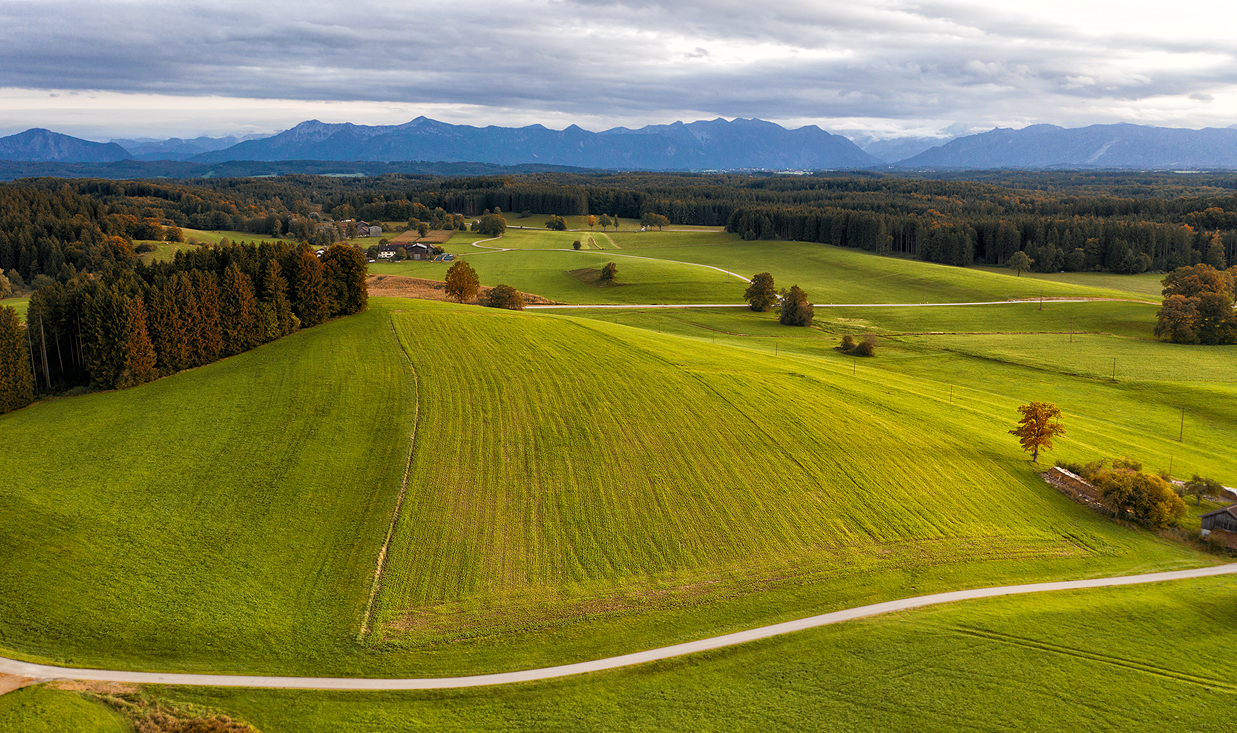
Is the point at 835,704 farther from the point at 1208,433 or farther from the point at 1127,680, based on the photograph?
the point at 1208,433

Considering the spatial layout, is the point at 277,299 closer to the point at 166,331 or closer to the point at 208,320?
the point at 208,320

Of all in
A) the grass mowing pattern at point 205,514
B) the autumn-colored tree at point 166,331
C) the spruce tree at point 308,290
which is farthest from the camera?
the spruce tree at point 308,290

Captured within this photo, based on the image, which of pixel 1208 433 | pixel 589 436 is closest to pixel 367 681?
pixel 589 436

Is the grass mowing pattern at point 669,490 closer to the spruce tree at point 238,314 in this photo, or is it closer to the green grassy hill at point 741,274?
the spruce tree at point 238,314

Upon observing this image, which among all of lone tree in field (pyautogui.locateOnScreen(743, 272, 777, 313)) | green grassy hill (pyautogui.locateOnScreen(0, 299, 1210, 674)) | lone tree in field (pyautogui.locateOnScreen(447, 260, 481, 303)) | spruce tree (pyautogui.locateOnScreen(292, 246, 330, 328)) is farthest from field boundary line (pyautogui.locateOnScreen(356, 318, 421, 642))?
lone tree in field (pyautogui.locateOnScreen(743, 272, 777, 313))

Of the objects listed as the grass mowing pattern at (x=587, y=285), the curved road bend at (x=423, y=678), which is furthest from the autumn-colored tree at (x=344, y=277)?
the curved road bend at (x=423, y=678)

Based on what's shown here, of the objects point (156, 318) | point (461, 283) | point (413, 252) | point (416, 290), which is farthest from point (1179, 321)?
point (413, 252)

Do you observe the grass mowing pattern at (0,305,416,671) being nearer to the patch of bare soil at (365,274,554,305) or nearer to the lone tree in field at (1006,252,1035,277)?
the patch of bare soil at (365,274,554,305)
